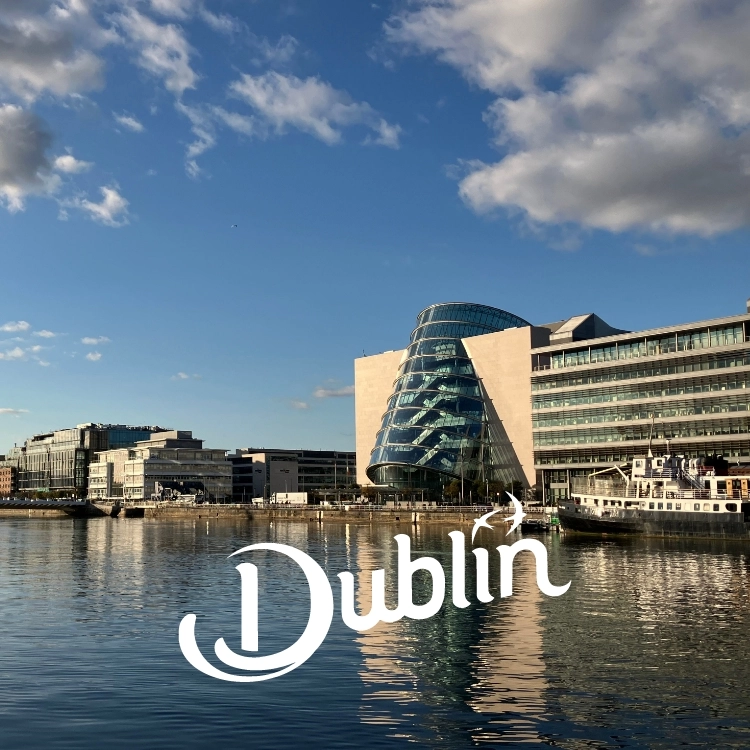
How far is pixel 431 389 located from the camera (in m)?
136

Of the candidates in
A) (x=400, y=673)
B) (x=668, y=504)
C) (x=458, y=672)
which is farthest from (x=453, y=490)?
(x=400, y=673)

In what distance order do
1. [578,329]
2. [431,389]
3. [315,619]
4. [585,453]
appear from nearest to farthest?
[315,619] → [585,453] → [578,329] → [431,389]

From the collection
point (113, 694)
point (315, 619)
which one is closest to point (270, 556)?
Answer: point (315, 619)

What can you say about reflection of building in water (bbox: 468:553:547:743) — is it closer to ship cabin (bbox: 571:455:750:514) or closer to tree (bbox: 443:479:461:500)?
ship cabin (bbox: 571:455:750:514)

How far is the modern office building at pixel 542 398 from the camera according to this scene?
102 metres

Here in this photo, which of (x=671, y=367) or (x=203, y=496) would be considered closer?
(x=671, y=367)

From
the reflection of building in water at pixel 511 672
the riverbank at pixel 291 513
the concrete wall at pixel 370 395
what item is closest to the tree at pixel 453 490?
the riverbank at pixel 291 513

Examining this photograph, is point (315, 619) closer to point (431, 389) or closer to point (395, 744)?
point (395, 744)

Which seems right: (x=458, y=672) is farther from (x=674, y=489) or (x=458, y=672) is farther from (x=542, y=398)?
(x=542, y=398)

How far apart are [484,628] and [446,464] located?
102 m

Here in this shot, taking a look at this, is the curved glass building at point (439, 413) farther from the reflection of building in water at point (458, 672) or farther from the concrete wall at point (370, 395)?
the reflection of building in water at point (458, 672)

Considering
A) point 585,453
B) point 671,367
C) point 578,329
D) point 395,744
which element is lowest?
point 395,744

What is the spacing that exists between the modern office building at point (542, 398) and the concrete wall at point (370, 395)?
298 millimetres

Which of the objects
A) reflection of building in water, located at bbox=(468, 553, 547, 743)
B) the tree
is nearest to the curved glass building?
the tree
